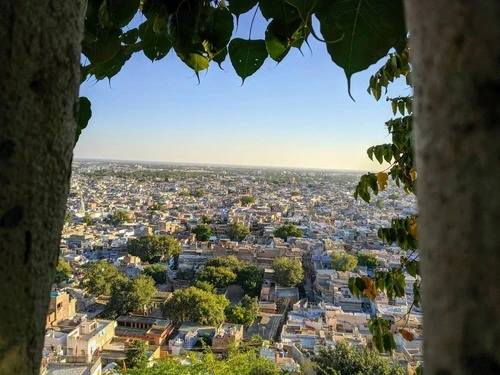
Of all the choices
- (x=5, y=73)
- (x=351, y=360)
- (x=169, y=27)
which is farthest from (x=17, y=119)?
(x=351, y=360)

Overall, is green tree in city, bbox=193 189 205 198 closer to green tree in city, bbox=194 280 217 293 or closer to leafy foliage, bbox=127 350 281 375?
green tree in city, bbox=194 280 217 293

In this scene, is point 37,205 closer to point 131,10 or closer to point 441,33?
point 441,33

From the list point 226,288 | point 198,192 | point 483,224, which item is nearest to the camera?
point 483,224

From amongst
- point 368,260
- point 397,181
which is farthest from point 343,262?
point 397,181

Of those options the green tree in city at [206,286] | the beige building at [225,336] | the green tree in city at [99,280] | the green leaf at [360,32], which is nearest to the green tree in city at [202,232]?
the green tree in city at [99,280]

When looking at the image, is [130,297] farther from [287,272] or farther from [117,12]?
[117,12]
